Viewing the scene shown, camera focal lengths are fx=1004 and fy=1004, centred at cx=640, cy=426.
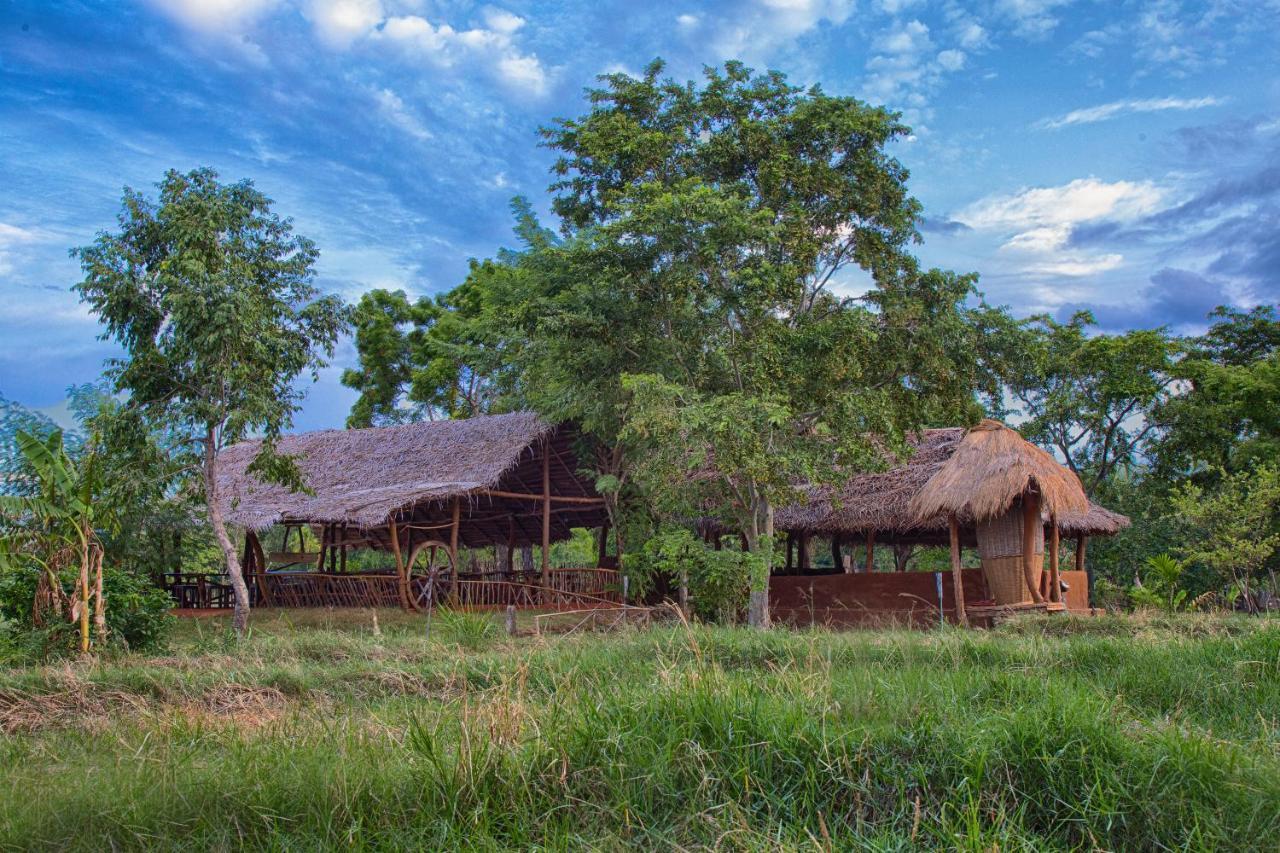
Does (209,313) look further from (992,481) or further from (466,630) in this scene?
(992,481)

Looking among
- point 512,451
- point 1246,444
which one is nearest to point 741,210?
point 512,451

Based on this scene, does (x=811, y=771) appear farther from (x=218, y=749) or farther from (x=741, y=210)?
(x=741, y=210)

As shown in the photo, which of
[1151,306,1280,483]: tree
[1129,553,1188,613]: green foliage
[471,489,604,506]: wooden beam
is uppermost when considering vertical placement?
[1151,306,1280,483]: tree

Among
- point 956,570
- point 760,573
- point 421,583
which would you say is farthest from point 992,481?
point 421,583

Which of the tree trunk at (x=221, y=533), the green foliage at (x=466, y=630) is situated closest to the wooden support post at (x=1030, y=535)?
the green foliage at (x=466, y=630)

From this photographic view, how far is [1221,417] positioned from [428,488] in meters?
15.7

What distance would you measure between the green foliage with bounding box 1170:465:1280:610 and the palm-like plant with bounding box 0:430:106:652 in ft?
53.2

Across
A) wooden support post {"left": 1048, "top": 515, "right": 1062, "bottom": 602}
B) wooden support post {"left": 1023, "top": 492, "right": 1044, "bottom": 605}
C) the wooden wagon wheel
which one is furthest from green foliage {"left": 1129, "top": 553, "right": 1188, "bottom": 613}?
the wooden wagon wheel

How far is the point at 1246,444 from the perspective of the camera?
19609 mm

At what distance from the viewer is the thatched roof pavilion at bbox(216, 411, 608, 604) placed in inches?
622

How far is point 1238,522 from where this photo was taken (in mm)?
17000

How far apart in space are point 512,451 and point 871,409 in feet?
20.6

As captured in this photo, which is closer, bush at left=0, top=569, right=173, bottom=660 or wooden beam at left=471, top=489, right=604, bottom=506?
bush at left=0, top=569, right=173, bottom=660

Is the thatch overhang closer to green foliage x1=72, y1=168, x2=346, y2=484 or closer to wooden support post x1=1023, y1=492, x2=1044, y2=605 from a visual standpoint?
A: green foliage x1=72, y1=168, x2=346, y2=484
